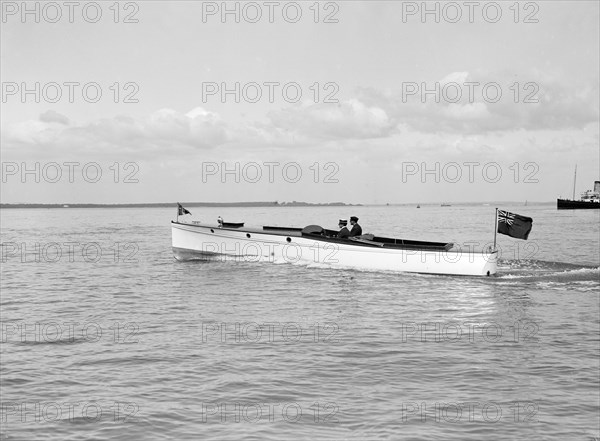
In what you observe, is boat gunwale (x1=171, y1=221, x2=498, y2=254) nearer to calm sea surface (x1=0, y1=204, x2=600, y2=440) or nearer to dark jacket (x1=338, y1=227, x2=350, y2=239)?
dark jacket (x1=338, y1=227, x2=350, y2=239)

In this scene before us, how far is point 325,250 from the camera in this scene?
99.3ft

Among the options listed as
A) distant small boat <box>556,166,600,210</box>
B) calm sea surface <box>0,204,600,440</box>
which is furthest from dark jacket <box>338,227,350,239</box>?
distant small boat <box>556,166,600,210</box>

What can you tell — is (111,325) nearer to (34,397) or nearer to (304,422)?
(34,397)

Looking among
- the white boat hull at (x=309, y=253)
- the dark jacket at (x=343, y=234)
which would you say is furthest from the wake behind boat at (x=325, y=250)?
the dark jacket at (x=343, y=234)

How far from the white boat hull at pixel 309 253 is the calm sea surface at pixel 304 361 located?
5.91 ft

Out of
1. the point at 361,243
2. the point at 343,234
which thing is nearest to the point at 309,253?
the point at 343,234

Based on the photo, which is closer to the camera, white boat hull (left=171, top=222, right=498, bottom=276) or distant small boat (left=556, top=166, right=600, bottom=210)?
white boat hull (left=171, top=222, right=498, bottom=276)

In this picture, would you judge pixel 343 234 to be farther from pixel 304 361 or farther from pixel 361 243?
pixel 304 361

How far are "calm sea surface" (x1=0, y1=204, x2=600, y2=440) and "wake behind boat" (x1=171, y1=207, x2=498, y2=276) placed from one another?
1.84 m

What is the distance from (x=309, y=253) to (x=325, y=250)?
1.01 m

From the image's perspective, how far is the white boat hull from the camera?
92.2 feet

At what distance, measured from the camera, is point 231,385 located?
37.3ft

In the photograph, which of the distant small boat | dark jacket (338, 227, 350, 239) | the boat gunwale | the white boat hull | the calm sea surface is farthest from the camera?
the distant small boat

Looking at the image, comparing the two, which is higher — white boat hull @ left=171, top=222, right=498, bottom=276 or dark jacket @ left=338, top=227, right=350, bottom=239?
→ dark jacket @ left=338, top=227, right=350, bottom=239
